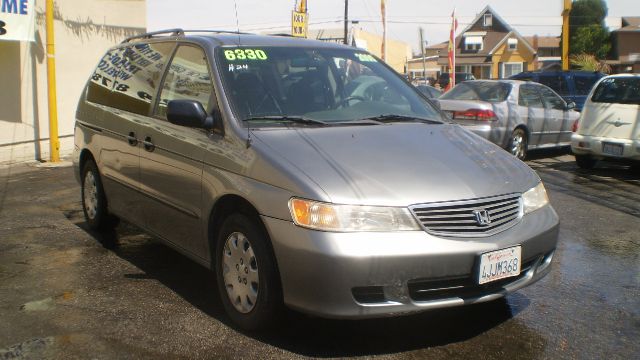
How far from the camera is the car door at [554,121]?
40.0 ft

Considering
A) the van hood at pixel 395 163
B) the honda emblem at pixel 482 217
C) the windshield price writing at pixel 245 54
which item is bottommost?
the honda emblem at pixel 482 217

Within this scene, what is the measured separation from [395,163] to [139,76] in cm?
254

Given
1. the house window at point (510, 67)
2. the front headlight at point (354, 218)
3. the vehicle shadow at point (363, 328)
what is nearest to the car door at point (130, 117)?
the vehicle shadow at point (363, 328)

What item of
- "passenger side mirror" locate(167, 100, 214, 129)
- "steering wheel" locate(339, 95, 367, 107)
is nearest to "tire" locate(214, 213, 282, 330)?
"passenger side mirror" locate(167, 100, 214, 129)

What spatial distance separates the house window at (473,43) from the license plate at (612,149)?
55181 millimetres

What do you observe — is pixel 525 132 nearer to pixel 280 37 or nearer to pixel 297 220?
pixel 280 37

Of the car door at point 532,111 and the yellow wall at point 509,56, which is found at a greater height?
the yellow wall at point 509,56

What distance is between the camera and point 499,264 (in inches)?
137

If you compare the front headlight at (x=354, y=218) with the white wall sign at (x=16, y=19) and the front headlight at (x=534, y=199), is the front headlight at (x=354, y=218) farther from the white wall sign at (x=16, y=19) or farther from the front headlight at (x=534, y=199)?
the white wall sign at (x=16, y=19)

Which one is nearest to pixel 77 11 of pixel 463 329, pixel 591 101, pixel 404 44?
pixel 591 101

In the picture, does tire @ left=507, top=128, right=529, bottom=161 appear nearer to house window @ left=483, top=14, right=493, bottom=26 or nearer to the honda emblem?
the honda emblem

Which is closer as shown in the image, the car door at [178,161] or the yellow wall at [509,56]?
the car door at [178,161]

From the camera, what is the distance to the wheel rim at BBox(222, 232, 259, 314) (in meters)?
3.66

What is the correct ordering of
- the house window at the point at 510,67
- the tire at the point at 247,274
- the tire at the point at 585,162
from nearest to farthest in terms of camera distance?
the tire at the point at 247,274 < the tire at the point at 585,162 < the house window at the point at 510,67
